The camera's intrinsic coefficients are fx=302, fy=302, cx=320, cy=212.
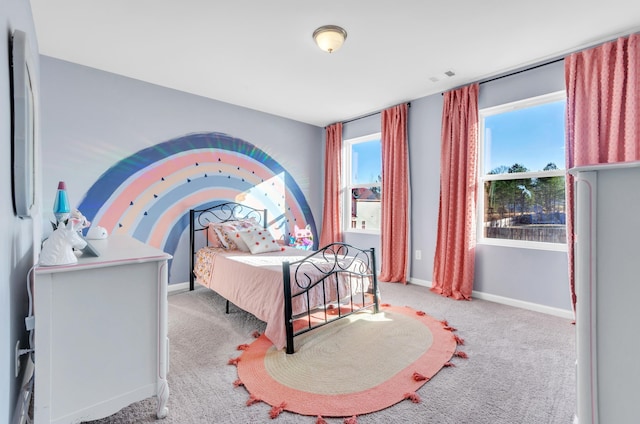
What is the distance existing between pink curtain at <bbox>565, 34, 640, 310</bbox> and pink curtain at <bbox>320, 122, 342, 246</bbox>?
295 centimetres

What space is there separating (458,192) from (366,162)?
5.70ft

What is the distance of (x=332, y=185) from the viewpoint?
5.05m

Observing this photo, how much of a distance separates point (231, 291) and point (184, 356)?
2.33 feet

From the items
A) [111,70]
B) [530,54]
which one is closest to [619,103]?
[530,54]

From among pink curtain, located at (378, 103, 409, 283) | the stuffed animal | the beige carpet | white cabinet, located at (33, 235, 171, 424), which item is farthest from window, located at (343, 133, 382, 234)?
white cabinet, located at (33, 235, 171, 424)

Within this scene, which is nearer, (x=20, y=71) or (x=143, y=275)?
(x=20, y=71)

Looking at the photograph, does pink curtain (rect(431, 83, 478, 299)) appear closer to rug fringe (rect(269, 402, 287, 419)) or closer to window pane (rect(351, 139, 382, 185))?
window pane (rect(351, 139, 382, 185))

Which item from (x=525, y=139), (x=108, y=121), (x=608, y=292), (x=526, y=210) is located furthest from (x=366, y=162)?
(x=608, y=292)

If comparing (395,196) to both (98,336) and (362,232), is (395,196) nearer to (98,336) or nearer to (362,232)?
(362,232)

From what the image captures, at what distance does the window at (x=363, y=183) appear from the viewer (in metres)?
4.72

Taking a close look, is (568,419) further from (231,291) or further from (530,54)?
(530,54)

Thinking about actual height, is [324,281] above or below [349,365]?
above

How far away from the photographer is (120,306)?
4.44ft

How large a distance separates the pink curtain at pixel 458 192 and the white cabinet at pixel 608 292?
258 cm
